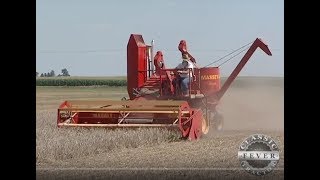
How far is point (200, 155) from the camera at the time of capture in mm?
6547

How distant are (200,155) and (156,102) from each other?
5.93 feet

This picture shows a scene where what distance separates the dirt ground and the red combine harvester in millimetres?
218

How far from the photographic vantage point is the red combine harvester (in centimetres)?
794

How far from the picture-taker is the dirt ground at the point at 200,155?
17.9ft

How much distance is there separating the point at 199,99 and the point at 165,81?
622mm
